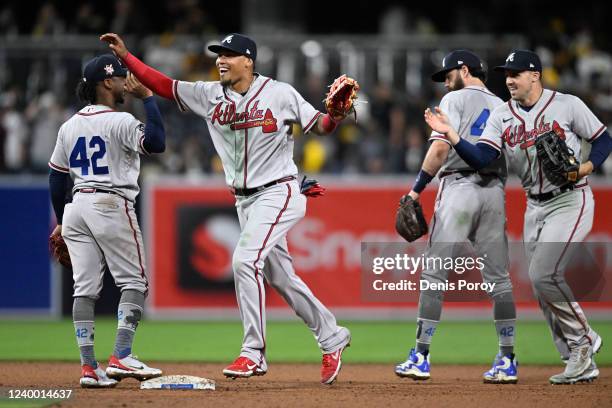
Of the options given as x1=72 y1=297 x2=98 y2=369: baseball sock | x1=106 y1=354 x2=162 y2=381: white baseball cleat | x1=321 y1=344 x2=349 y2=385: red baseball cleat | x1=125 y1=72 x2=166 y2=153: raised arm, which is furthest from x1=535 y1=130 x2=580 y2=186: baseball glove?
x1=72 y1=297 x2=98 y2=369: baseball sock

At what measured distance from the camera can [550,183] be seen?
7180 millimetres

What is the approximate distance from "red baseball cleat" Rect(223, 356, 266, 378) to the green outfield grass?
2334 mm

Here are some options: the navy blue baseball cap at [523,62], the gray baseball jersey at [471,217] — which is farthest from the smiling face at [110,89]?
the navy blue baseball cap at [523,62]

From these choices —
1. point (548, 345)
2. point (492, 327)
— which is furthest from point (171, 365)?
point (492, 327)

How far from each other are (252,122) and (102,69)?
113 cm

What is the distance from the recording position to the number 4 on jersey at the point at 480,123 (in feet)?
24.5

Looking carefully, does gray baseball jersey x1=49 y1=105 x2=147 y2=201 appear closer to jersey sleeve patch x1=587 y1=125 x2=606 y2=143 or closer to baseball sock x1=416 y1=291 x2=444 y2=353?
baseball sock x1=416 y1=291 x2=444 y2=353

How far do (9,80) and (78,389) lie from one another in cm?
940

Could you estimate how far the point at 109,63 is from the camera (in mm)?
7039

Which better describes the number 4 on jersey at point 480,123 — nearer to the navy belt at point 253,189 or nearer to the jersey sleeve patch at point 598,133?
the jersey sleeve patch at point 598,133

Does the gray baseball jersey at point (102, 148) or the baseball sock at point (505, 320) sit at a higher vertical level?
the gray baseball jersey at point (102, 148)

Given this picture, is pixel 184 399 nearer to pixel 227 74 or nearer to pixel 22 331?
Result: pixel 227 74

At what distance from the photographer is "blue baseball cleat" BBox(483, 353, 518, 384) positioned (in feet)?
23.9

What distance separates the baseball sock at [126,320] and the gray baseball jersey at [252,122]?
1.07 m
